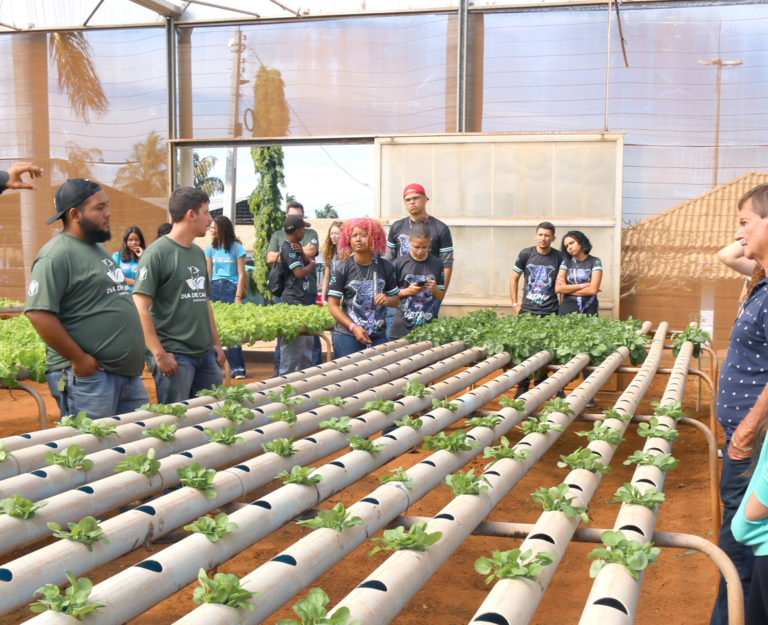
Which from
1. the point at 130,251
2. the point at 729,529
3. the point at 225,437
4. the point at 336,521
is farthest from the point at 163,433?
the point at 130,251

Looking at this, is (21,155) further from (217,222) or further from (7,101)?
(217,222)

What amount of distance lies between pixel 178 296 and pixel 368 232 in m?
1.52

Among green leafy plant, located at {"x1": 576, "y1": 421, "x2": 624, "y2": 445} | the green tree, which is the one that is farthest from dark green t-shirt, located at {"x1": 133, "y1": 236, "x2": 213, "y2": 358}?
the green tree

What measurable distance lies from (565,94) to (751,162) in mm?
2416

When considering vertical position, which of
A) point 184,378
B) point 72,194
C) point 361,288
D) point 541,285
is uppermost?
point 72,194

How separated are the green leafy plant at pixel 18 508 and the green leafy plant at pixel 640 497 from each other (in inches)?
64.0

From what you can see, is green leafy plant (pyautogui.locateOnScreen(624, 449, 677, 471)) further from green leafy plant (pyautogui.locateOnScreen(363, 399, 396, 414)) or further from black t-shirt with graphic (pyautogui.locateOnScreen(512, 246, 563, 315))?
black t-shirt with graphic (pyautogui.locateOnScreen(512, 246, 563, 315))

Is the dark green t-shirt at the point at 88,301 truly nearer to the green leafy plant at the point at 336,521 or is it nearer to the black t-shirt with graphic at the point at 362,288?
the black t-shirt with graphic at the point at 362,288

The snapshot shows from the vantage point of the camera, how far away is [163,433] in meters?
2.80

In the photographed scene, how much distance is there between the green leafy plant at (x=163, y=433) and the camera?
110 inches

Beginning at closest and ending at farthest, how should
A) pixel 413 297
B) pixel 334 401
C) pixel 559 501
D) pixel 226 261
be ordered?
pixel 559 501 < pixel 334 401 < pixel 413 297 < pixel 226 261

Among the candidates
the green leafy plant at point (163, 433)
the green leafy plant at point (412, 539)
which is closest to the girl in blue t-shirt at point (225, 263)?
the green leafy plant at point (163, 433)

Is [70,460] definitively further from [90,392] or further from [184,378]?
[184,378]

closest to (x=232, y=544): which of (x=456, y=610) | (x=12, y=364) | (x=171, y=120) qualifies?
A: (x=456, y=610)
